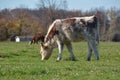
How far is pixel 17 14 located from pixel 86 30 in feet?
400

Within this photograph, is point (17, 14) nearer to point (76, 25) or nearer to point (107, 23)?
point (107, 23)

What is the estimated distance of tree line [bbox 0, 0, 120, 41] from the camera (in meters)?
122

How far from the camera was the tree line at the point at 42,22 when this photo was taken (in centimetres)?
12236

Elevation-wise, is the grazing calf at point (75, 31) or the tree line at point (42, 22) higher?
the grazing calf at point (75, 31)

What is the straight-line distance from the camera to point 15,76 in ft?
40.0

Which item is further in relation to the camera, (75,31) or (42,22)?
(42,22)

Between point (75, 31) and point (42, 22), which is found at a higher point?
point (75, 31)

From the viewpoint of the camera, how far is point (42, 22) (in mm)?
145125

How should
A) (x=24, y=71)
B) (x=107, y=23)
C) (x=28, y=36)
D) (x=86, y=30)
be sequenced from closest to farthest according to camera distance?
(x=24, y=71)
(x=86, y=30)
(x=28, y=36)
(x=107, y=23)

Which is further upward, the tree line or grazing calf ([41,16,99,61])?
grazing calf ([41,16,99,61])

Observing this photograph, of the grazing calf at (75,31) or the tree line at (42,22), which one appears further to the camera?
the tree line at (42,22)

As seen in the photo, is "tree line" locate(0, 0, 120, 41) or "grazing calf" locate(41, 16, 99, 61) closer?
"grazing calf" locate(41, 16, 99, 61)

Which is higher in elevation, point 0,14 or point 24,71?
point 24,71

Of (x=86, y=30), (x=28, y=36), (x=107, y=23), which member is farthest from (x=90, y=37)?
(x=107, y=23)
